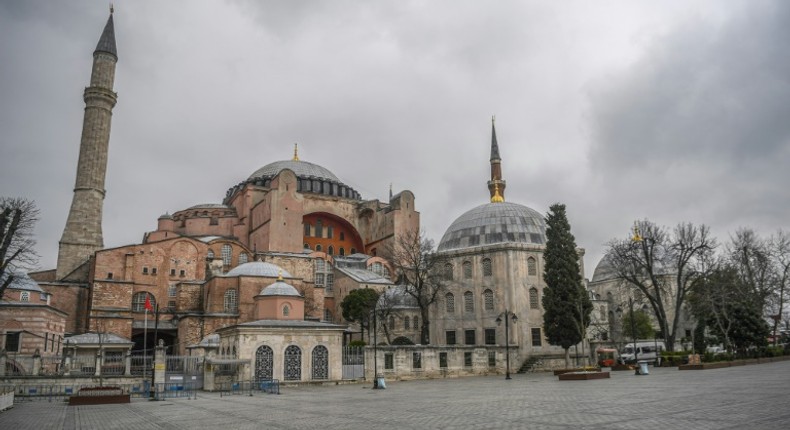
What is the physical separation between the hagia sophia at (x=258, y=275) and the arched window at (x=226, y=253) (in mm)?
75

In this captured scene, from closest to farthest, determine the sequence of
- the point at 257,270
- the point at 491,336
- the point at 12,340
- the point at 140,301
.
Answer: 1. the point at 12,340
2. the point at 491,336
3. the point at 257,270
4. the point at 140,301

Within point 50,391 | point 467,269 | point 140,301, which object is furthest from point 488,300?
point 140,301

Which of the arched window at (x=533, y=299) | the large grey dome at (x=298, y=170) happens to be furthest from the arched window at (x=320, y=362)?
the large grey dome at (x=298, y=170)

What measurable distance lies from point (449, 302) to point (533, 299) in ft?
16.6

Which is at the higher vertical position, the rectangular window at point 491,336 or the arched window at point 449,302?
the arched window at point 449,302

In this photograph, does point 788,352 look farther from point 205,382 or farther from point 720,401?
point 205,382

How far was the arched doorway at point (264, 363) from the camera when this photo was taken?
25953 millimetres

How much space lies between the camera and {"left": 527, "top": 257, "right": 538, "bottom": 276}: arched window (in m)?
35.6

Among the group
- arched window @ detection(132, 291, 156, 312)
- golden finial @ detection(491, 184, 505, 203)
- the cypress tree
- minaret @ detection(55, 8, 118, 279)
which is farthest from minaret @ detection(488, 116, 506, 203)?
minaret @ detection(55, 8, 118, 279)

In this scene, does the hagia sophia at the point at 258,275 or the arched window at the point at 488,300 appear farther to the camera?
the arched window at the point at 488,300

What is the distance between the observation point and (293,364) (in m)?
26.8

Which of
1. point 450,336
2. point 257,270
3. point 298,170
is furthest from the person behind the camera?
point 298,170

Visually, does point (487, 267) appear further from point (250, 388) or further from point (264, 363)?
point (250, 388)

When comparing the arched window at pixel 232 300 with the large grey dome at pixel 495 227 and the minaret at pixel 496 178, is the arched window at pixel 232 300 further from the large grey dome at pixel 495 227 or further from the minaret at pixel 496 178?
the minaret at pixel 496 178
